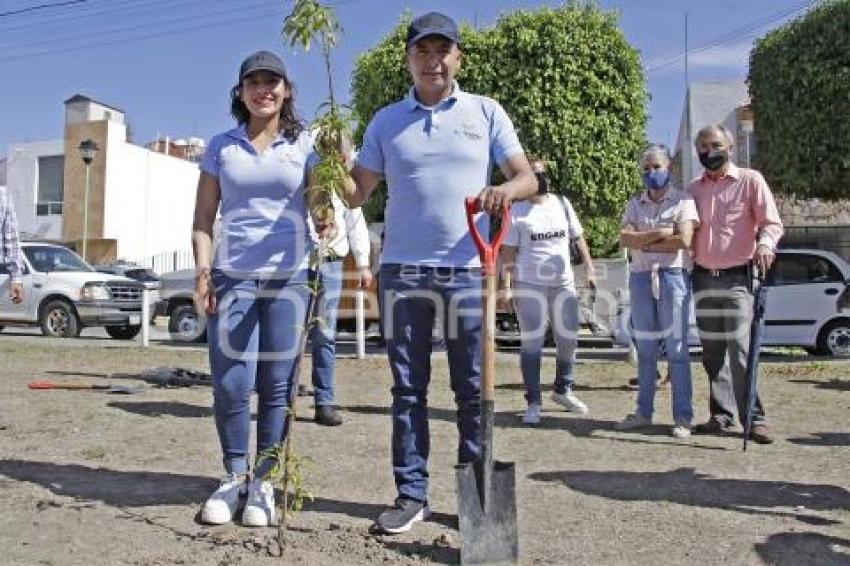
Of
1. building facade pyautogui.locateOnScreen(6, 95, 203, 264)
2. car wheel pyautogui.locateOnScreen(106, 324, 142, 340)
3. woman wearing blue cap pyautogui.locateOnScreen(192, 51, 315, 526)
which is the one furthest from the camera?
building facade pyautogui.locateOnScreen(6, 95, 203, 264)

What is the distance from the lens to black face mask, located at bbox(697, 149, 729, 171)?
5609 millimetres

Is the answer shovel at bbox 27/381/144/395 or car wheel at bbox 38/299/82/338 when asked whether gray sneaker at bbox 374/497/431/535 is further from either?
car wheel at bbox 38/299/82/338

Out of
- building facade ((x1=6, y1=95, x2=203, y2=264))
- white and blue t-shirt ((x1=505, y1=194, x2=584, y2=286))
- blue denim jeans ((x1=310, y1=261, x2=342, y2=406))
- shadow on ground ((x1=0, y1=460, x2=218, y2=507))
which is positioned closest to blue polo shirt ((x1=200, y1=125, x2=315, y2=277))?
shadow on ground ((x1=0, y1=460, x2=218, y2=507))

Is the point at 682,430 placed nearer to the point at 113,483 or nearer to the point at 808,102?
the point at 113,483

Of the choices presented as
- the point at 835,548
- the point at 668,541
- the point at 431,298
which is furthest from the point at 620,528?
the point at 431,298

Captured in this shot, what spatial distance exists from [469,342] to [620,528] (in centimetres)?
100

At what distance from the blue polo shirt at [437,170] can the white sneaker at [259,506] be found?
1.10m

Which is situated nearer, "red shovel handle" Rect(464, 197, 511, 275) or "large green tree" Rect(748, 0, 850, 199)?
"red shovel handle" Rect(464, 197, 511, 275)

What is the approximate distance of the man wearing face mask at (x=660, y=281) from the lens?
5703 millimetres

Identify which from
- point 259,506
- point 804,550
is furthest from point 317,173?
point 804,550

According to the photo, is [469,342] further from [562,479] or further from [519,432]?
[519,432]

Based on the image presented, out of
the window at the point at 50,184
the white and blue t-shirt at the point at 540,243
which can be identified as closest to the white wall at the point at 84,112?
the window at the point at 50,184

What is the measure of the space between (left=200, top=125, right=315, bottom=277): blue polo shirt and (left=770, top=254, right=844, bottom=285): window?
10294 millimetres

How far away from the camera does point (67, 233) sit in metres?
38.2
